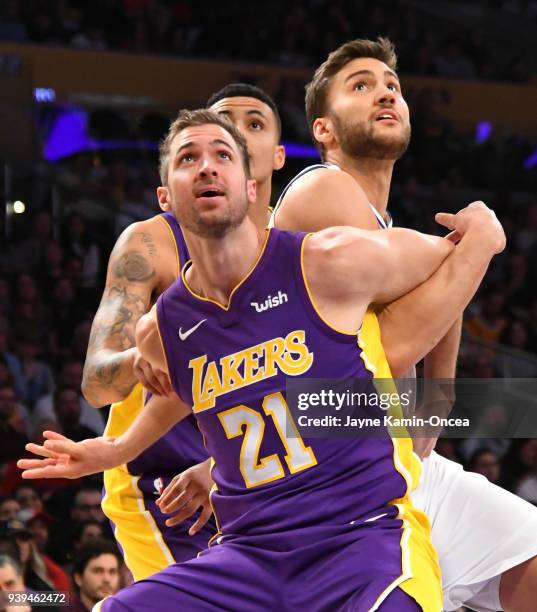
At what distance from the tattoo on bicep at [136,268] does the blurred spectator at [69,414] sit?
350 centimetres

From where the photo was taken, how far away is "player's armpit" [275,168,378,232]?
12.2 feet

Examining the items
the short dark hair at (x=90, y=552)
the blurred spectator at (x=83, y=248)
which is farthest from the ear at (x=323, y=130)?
the blurred spectator at (x=83, y=248)

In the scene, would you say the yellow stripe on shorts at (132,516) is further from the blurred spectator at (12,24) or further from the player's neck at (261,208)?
the blurred spectator at (12,24)

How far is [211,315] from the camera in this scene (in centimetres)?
342

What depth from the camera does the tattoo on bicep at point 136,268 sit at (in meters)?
4.39

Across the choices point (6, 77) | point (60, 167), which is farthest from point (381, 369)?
point (6, 77)

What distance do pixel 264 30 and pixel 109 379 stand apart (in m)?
9.89

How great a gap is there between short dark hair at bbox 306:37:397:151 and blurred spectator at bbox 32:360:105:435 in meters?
4.06

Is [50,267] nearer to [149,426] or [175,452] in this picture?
[175,452]

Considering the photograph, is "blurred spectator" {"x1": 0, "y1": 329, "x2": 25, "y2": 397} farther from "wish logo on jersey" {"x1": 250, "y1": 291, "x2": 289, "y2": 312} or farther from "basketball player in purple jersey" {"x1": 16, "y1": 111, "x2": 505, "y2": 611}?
"wish logo on jersey" {"x1": 250, "y1": 291, "x2": 289, "y2": 312}

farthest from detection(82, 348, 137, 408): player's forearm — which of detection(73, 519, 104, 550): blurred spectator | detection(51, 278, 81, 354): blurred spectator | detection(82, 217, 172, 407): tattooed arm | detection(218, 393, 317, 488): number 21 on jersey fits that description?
detection(51, 278, 81, 354): blurred spectator

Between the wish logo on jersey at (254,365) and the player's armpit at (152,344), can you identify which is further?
the player's armpit at (152,344)

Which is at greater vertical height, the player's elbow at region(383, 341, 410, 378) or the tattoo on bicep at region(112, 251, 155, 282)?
the tattoo on bicep at region(112, 251, 155, 282)

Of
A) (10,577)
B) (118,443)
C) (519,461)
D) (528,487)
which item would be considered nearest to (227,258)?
(118,443)
